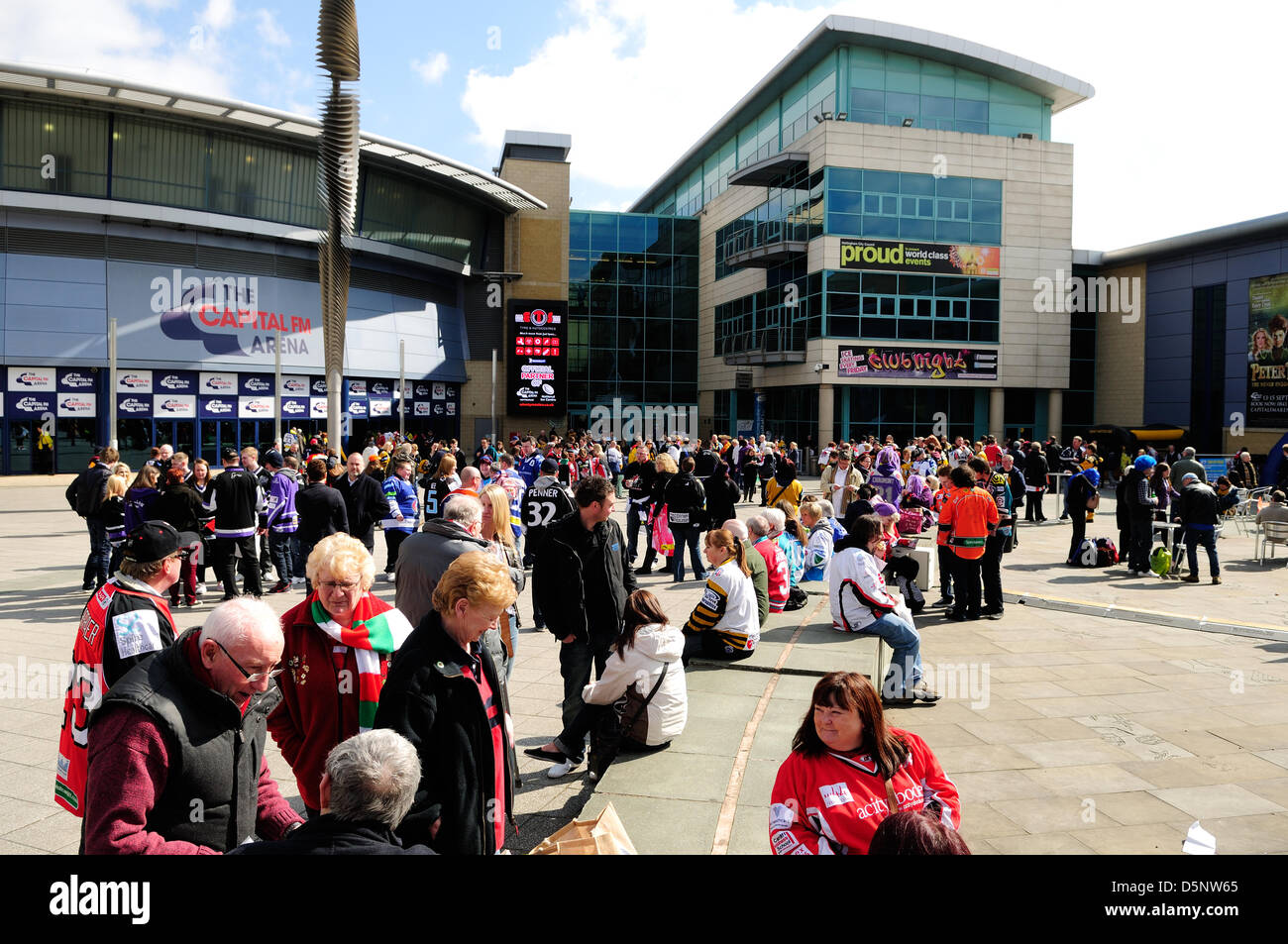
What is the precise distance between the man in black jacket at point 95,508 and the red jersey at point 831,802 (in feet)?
34.7

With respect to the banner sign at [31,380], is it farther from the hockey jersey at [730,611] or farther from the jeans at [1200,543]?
the jeans at [1200,543]

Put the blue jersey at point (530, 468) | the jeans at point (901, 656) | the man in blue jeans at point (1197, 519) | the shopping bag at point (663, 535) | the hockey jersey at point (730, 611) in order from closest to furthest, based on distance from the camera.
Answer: the hockey jersey at point (730, 611), the jeans at point (901, 656), the man in blue jeans at point (1197, 519), the shopping bag at point (663, 535), the blue jersey at point (530, 468)

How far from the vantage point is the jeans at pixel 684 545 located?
488 inches

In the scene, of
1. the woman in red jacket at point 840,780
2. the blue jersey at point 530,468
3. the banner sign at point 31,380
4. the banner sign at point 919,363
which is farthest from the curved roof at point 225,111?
the woman in red jacket at point 840,780

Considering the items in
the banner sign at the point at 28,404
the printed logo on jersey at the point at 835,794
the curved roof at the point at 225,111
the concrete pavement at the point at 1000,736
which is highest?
the curved roof at the point at 225,111

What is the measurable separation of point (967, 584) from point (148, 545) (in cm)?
930

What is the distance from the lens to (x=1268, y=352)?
110ft

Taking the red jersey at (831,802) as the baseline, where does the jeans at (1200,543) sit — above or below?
below

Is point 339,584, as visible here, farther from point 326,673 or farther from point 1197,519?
point 1197,519

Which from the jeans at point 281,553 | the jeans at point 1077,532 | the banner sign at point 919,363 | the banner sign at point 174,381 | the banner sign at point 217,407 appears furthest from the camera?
the banner sign at point 919,363

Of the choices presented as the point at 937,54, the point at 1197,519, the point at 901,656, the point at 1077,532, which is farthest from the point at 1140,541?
the point at 937,54
